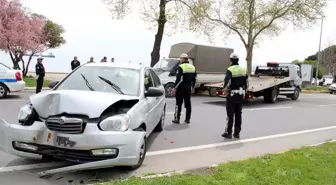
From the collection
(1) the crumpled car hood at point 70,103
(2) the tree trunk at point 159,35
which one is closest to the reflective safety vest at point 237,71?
(1) the crumpled car hood at point 70,103

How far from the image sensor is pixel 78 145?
4.49m

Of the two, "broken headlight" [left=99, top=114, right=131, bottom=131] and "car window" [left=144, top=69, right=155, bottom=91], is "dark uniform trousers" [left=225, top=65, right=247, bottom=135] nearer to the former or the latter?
"car window" [left=144, top=69, right=155, bottom=91]

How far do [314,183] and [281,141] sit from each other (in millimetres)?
3378

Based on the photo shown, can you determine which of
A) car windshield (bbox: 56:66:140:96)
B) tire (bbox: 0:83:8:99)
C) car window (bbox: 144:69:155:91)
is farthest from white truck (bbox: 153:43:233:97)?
car windshield (bbox: 56:66:140:96)

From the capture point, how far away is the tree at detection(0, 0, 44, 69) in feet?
98.9

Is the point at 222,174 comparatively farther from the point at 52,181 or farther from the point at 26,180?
the point at 26,180

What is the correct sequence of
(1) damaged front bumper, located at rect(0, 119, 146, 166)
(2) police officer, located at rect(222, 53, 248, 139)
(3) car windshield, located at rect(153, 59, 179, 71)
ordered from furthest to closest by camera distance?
(3) car windshield, located at rect(153, 59, 179, 71) < (2) police officer, located at rect(222, 53, 248, 139) < (1) damaged front bumper, located at rect(0, 119, 146, 166)

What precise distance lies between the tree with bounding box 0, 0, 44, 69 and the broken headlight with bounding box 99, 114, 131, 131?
27.7 metres

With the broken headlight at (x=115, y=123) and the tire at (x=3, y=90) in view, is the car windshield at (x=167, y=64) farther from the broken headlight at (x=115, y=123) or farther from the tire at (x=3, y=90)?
the broken headlight at (x=115, y=123)

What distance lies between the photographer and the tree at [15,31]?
1187 inches

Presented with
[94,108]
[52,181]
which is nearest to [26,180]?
[52,181]

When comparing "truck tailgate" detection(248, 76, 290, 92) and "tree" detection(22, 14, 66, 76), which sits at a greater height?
"tree" detection(22, 14, 66, 76)

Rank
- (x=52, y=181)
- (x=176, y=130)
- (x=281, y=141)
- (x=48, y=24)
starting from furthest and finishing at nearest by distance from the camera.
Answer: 1. (x=48, y=24)
2. (x=176, y=130)
3. (x=281, y=141)
4. (x=52, y=181)

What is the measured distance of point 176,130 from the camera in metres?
8.45
